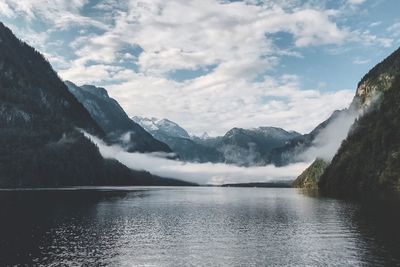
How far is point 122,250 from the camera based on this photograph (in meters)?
95.3

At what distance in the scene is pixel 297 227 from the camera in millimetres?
131500

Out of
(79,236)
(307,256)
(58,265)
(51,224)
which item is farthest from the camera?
(51,224)

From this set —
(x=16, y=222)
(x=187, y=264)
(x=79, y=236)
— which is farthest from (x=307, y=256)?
(x=16, y=222)

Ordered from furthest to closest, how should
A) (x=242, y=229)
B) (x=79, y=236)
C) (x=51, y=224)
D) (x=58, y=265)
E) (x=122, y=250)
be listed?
(x=51, y=224)
(x=242, y=229)
(x=79, y=236)
(x=122, y=250)
(x=58, y=265)

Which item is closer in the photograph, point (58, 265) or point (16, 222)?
point (58, 265)

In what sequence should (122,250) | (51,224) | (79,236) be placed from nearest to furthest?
(122,250) → (79,236) → (51,224)

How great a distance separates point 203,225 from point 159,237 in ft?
87.1


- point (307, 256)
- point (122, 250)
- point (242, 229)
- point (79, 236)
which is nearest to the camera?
point (307, 256)

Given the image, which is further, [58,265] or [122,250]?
[122,250]

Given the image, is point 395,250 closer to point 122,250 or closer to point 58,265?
point 122,250

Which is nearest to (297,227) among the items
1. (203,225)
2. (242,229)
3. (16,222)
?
(242,229)

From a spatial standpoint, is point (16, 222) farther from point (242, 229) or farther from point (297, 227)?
point (297, 227)

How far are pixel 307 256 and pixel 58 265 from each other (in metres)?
47.3

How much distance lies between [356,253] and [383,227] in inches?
1442
